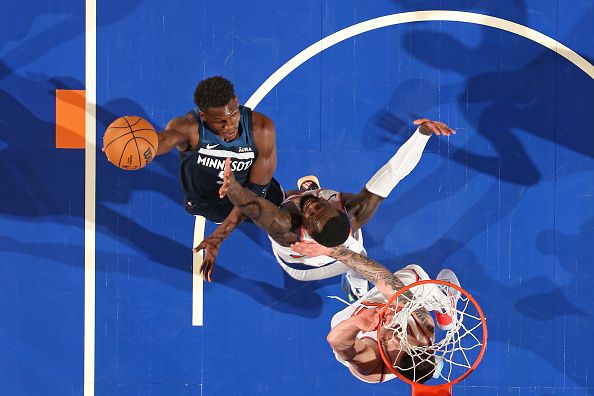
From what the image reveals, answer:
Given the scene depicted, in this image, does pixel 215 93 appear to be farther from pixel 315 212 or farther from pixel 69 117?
pixel 69 117

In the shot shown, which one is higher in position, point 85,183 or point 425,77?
point 425,77

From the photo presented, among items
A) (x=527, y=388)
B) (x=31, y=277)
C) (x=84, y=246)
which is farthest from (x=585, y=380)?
(x=31, y=277)

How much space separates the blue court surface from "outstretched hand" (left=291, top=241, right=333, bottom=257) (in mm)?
1126

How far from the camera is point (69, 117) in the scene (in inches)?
245

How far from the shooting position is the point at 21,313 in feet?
20.6

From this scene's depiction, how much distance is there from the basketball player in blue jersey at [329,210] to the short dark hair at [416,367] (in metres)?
0.94

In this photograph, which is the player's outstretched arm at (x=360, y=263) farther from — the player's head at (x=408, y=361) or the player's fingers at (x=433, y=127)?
the player's fingers at (x=433, y=127)

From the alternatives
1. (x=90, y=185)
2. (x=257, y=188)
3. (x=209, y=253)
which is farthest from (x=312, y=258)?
(x=90, y=185)

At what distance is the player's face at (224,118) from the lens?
4750 millimetres

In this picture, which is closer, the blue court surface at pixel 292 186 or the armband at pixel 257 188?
the armband at pixel 257 188

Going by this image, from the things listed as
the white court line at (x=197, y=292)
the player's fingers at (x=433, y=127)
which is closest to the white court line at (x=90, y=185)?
the white court line at (x=197, y=292)

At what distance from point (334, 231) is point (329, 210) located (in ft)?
0.67

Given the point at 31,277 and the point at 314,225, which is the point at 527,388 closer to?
the point at 314,225

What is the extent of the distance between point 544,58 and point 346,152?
221 cm
